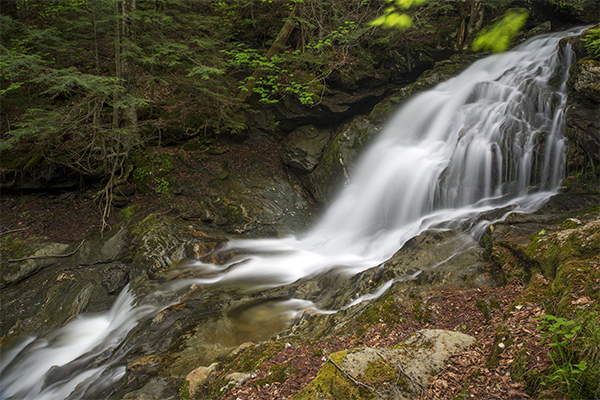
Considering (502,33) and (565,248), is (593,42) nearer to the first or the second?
(565,248)

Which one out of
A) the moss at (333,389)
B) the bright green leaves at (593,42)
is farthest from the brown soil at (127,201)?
the bright green leaves at (593,42)

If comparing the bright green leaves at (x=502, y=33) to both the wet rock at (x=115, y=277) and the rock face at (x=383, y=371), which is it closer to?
the rock face at (x=383, y=371)

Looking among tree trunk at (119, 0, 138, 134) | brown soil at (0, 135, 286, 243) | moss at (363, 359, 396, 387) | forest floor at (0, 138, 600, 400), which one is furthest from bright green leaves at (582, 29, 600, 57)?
tree trunk at (119, 0, 138, 134)

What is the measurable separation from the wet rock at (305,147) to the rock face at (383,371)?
28.1 feet

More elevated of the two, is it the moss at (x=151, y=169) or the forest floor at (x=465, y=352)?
the moss at (x=151, y=169)

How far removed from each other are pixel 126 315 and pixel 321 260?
4.26m

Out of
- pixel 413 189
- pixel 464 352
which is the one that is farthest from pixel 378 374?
pixel 413 189

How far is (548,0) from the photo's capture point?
10078 millimetres

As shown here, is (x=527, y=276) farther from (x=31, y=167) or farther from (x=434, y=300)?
(x=31, y=167)

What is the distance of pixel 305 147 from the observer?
11.2 meters

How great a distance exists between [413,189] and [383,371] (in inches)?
250

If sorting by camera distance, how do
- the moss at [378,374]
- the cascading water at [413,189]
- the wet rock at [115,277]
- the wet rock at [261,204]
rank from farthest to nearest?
the wet rock at [261,204] < the wet rock at [115,277] < the cascading water at [413,189] < the moss at [378,374]

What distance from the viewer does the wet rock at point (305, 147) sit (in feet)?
36.1

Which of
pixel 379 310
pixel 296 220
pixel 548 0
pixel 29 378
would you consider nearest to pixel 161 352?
pixel 29 378
